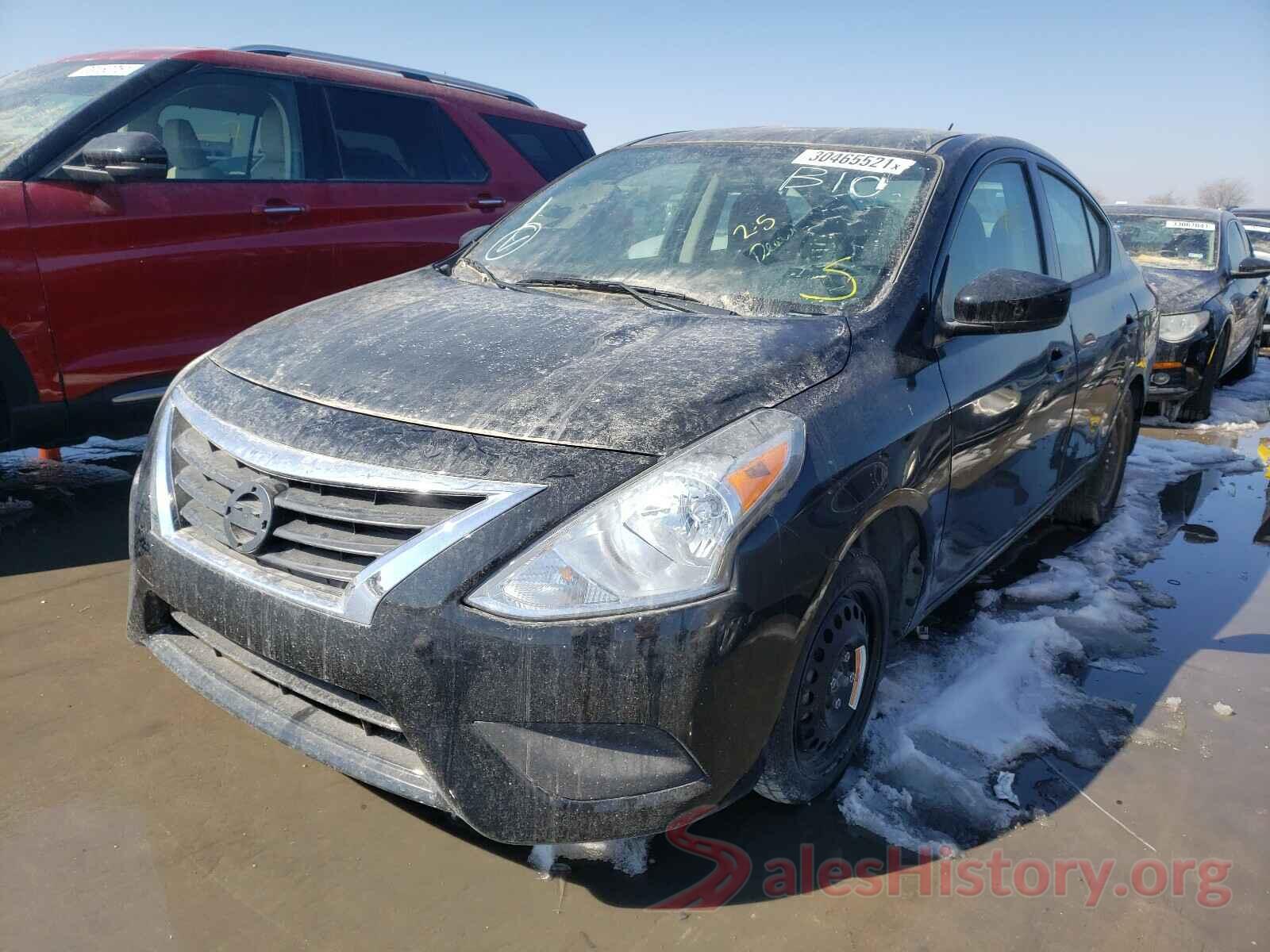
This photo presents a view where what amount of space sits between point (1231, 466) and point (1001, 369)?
4.08 metres

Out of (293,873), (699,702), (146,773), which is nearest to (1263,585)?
(699,702)

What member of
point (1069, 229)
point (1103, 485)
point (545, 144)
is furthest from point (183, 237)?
point (1103, 485)

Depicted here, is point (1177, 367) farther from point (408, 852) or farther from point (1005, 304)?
point (408, 852)

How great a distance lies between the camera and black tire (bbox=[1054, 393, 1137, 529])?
4605mm

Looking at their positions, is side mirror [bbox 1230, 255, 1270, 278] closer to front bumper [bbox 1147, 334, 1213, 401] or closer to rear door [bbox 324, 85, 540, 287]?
front bumper [bbox 1147, 334, 1213, 401]

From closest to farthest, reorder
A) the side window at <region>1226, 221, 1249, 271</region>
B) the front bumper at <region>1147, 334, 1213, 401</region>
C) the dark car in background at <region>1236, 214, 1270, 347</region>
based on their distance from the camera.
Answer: the front bumper at <region>1147, 334, 1213, 401</region> < the side window at <region>1226, 221, 1249, 271</region> < the dark car in background at <region>1236, 214, 1270, 347</region>

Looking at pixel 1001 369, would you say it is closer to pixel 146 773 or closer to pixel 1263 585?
pixel 1263 585

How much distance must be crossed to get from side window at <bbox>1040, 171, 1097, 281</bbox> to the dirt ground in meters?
1.71

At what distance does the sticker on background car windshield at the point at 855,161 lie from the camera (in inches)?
117

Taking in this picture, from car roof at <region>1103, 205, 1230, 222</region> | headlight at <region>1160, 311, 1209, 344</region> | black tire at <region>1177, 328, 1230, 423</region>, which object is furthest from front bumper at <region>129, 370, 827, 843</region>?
car roof at <region>1103, 205, 1230, 222</region>

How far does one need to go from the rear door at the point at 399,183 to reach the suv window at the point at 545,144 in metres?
0.31

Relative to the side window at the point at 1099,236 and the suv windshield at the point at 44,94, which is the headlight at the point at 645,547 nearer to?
the side window at the point at 1099,236

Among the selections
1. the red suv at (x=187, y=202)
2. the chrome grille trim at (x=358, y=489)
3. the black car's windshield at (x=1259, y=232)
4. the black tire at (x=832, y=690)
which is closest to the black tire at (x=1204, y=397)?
the black car's windshield at (x=1259, y=232)

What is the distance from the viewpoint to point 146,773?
2453mm
